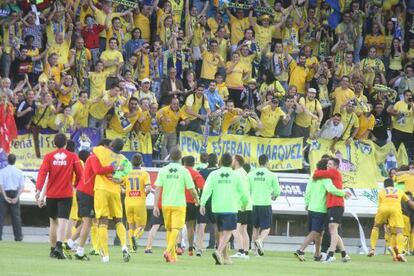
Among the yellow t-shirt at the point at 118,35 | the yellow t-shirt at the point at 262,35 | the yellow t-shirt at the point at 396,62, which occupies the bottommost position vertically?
the yellow t-shirt at the point at 396,62

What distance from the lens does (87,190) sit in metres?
23.6

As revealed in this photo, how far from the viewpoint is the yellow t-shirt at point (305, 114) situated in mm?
34000

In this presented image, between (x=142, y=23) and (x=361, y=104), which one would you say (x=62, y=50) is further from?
(x=361, y=104)

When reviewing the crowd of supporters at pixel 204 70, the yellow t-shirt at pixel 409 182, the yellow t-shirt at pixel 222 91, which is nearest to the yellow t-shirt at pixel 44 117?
the crowd of supporters at pixel 204 70

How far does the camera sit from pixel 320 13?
38.5 metres

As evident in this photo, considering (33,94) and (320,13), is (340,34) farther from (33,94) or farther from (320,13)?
(33,94)

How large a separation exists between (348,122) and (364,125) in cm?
59

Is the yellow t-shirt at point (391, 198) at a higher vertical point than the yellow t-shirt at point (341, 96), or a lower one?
lower

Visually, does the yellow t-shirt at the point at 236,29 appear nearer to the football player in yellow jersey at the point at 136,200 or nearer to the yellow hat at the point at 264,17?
the yellow hat at the point at 264,17

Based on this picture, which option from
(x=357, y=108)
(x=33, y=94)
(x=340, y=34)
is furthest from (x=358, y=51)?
(x=33, y=94)

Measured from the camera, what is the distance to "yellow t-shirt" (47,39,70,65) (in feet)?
108

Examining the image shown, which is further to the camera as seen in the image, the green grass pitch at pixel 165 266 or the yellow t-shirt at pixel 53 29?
the yellow t-shirt at pixel 53 29

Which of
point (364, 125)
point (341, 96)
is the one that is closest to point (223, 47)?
point (341, 96)

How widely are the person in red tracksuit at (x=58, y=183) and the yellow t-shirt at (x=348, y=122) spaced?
12797mm
